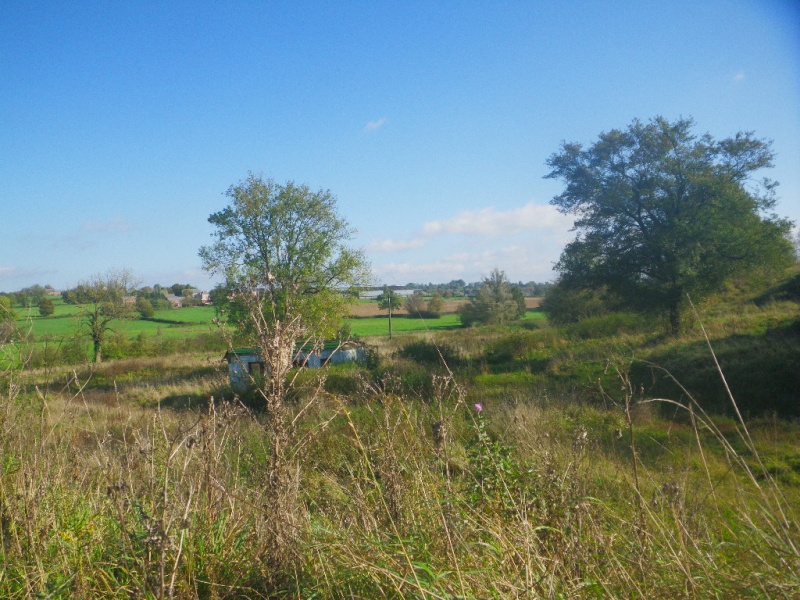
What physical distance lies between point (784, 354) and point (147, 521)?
53.1ft

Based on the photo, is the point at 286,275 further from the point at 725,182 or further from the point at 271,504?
the point at 271,504

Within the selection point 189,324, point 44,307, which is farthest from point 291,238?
point 44,307

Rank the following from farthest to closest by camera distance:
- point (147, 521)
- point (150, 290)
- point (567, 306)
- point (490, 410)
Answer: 1. point (150, 290)
2. point (567, 306)
3. point (490, 410)
4. point (147, 521)

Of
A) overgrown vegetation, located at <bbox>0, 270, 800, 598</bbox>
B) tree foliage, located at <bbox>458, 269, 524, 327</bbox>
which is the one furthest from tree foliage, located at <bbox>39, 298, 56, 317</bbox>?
tree foliage, located at <bbox>458, 269, 524, 327</bbox>

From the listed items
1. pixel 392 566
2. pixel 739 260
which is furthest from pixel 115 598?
pixel 739 260

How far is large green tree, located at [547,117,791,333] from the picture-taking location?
65.2ft

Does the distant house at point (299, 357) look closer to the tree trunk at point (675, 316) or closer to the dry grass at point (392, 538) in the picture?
the dry grass at point (392, 538)

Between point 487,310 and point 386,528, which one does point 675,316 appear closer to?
point 386,528

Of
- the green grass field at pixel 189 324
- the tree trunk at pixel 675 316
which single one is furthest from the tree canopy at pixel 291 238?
the tree trunk at pixel 675 316

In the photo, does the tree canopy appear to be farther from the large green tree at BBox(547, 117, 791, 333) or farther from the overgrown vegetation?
the overgrown vegetation

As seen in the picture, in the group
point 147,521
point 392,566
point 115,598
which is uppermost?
point 147,521

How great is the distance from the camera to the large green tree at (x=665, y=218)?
1986 centimetres

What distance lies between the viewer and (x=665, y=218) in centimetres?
2131

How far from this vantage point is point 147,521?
2086 mm
